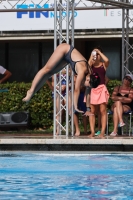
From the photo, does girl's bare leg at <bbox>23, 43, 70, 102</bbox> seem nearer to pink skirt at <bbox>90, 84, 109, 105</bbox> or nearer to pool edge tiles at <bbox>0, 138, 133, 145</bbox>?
pool edge tiles at <bbox>0, 138, 133, 145</bbox>

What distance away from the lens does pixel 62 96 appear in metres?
15.8

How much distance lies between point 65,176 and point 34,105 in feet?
36.3

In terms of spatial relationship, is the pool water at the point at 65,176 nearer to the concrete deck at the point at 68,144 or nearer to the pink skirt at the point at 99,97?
the concrete deck at the point at 68,144

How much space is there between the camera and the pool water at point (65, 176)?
8.70 meters

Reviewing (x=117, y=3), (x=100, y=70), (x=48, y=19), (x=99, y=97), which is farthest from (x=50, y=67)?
(x=48, y=19)

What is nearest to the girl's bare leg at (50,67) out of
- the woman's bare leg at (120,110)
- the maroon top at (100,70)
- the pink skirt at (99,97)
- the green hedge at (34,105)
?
the maroon top at (100,70)

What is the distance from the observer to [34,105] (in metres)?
21.5

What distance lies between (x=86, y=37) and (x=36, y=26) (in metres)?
1.72

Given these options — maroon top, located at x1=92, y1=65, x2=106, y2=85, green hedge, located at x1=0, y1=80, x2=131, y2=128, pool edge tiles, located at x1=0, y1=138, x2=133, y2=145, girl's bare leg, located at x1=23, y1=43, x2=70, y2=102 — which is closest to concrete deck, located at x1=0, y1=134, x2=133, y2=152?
pool edge tiles, located at x1=0, y1=138, x2=133, y2=145

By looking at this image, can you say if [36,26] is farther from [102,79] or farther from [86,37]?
[102,79]

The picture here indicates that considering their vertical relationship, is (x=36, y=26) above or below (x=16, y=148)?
above

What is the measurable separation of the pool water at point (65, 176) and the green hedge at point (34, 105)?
761 centimetres

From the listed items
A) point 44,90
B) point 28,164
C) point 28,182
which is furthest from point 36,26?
point 28,182

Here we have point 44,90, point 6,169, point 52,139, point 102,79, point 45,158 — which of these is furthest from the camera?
point 44,90
